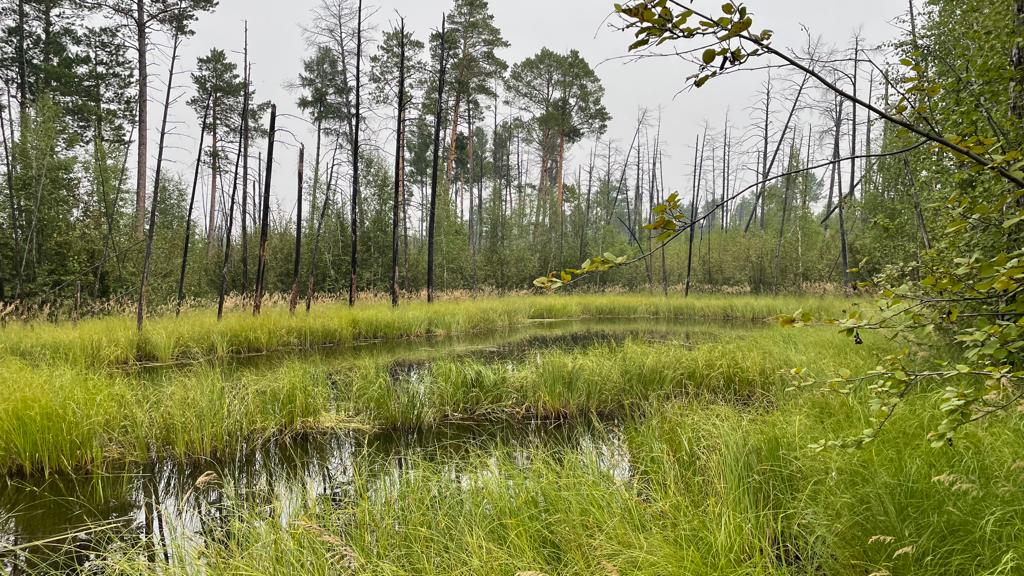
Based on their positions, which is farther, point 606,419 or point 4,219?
point 4,219

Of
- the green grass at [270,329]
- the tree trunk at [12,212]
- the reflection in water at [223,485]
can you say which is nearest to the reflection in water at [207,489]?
the reflection in water at [223,485]

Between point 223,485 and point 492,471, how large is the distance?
214 centimetres

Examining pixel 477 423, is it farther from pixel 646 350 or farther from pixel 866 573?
pixel 866 573

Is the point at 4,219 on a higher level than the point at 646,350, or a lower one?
higher

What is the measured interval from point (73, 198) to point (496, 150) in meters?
22.2

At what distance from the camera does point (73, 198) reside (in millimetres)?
12734

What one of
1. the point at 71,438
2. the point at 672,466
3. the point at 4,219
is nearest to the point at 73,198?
the point at 4,219

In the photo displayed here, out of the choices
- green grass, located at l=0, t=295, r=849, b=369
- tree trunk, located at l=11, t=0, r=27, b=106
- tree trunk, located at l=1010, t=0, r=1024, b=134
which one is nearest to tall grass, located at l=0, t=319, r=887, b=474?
green grass, located at l=0, t=295, r=849, b=369

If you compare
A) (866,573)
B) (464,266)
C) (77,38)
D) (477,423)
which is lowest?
(477,423)

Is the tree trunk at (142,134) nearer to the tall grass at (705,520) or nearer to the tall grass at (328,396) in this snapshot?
the tall grass at (328,396)

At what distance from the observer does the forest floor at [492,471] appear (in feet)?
6.52

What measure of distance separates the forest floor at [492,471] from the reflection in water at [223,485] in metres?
0.02

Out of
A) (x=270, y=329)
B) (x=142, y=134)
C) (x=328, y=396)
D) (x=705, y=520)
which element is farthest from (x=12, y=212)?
(x=705, y=520)

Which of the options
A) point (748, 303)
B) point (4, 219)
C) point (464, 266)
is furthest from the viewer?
point (464, 266)
